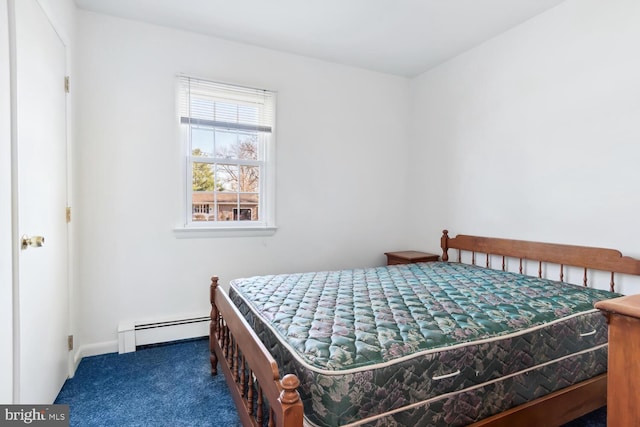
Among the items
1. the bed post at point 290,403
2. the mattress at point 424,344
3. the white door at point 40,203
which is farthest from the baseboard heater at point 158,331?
the bed post at point 290,403

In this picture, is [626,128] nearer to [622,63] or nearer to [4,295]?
[622,63]

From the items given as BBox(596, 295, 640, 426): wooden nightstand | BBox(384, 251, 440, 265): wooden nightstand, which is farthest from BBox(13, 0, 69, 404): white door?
BBox(384, 251, 440, 265): wooden nightstand

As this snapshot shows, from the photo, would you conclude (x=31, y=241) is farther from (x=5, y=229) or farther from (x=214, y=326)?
(x=214, y=326)

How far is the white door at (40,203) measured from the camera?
1.49 m

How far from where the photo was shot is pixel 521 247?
266cm

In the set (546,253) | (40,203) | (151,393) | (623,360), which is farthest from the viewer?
(546,253)

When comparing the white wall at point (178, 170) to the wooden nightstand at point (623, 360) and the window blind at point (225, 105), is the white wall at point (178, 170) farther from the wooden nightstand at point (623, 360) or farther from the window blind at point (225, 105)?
the wooden nightstand at point (623, 360)

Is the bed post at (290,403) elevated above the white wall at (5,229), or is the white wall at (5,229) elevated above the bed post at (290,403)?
the white wall at (5,229)

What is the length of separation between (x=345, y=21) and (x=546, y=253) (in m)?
2.39

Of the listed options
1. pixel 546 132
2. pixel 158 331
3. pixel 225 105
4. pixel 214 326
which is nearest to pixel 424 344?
pixel 214 326

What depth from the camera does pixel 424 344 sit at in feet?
4.35

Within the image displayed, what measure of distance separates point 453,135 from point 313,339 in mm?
2740
